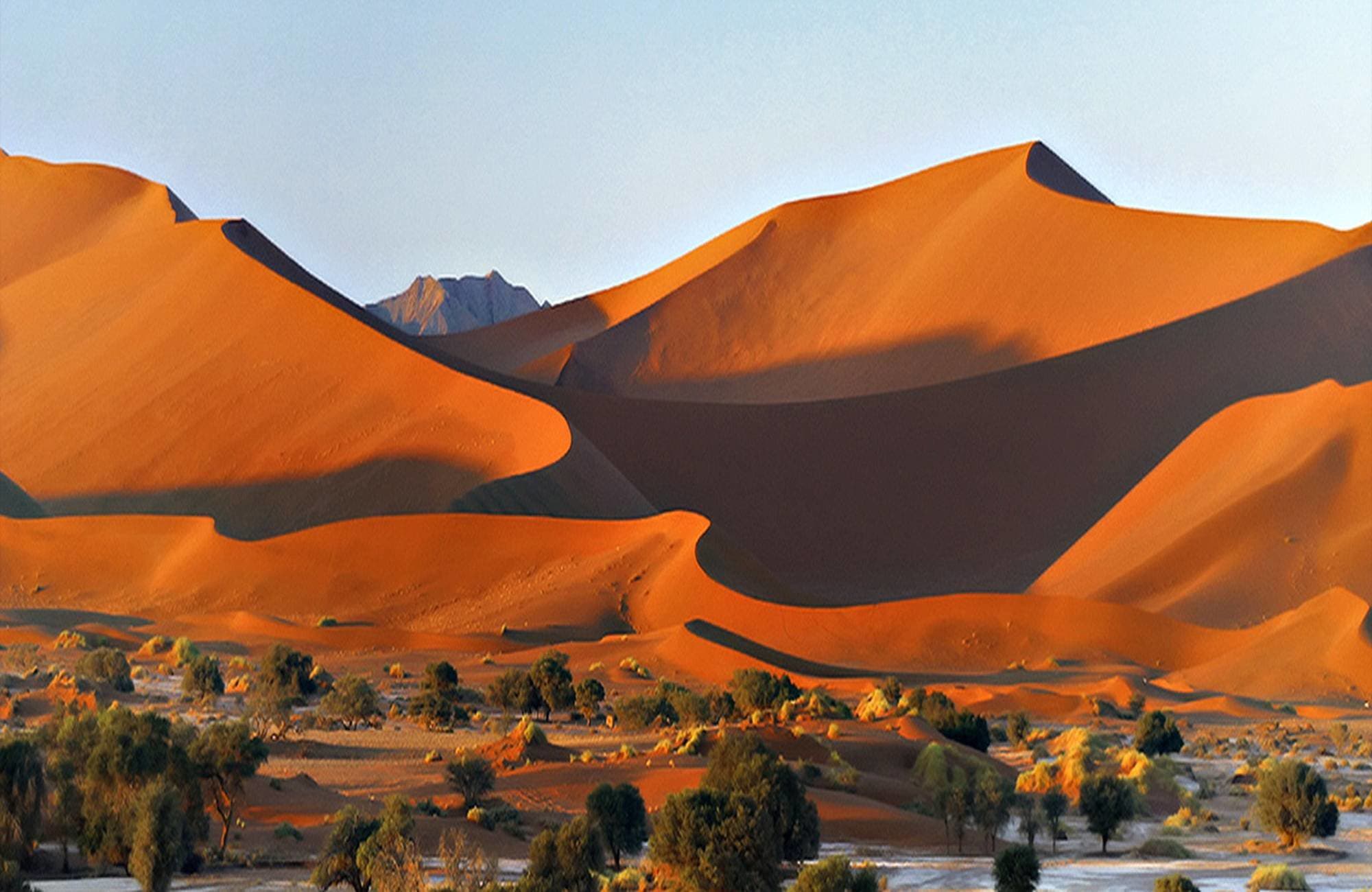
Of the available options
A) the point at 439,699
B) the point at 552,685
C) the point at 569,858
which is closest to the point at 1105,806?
the point at 569,858

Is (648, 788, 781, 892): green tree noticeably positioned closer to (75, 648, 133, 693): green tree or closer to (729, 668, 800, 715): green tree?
(729, 668, 800, 715): green tree

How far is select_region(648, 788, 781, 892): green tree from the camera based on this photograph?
19.3 m

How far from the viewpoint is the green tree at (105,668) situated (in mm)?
42906

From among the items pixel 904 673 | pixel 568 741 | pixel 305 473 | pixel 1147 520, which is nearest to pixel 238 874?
pixel 568 741

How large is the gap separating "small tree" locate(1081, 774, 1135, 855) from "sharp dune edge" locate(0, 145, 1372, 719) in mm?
18055

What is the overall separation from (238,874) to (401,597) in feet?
143

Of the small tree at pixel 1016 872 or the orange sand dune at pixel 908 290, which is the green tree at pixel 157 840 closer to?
the small tree at pixel 1016 872

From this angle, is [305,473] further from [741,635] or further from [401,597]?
[741,635]

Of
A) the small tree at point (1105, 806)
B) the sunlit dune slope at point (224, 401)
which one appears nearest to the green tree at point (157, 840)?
the small tree at point (1105, 806)

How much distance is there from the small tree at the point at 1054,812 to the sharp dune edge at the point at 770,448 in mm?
18145

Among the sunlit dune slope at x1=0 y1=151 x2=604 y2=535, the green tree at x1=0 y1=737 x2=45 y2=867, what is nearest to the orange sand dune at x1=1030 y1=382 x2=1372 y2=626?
the sunlit dune slope at x1=0 y1=151 x2=604 y2=535

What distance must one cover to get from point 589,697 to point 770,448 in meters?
45.0

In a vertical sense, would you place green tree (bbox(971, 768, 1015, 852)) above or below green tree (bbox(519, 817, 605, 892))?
above

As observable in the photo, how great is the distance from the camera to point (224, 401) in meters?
83.4
